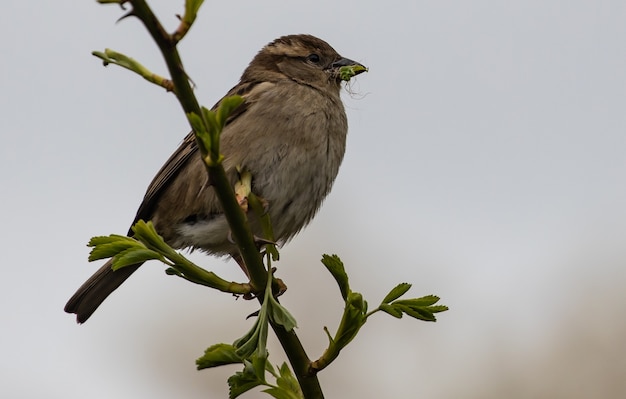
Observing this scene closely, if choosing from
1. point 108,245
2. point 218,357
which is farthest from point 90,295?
point 218,357

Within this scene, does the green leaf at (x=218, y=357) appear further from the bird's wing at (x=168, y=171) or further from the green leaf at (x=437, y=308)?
the bird's wing at (x=168, y=171)

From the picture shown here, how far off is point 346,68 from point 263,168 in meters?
0.83

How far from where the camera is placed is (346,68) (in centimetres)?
442

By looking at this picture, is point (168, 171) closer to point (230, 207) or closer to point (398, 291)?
point (398, 291)

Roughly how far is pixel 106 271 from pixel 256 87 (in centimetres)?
101

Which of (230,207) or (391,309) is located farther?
(391,309)

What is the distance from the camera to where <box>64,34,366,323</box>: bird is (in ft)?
12.6

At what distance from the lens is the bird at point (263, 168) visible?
3.84 metres

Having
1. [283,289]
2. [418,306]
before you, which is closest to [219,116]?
[418,306]

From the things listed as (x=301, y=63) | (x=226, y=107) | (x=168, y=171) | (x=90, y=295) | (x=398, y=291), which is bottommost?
(x=398, y=291)

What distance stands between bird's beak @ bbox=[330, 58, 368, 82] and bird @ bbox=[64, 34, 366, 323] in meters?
0.10

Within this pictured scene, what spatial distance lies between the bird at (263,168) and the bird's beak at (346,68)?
99 millimetres

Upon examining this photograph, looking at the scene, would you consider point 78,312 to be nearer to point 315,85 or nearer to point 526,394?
point 315,85

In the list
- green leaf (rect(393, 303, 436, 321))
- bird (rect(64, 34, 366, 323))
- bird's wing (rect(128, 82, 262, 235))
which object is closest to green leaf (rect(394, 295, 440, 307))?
green leaf (rect(393, 303, 436, 321))
